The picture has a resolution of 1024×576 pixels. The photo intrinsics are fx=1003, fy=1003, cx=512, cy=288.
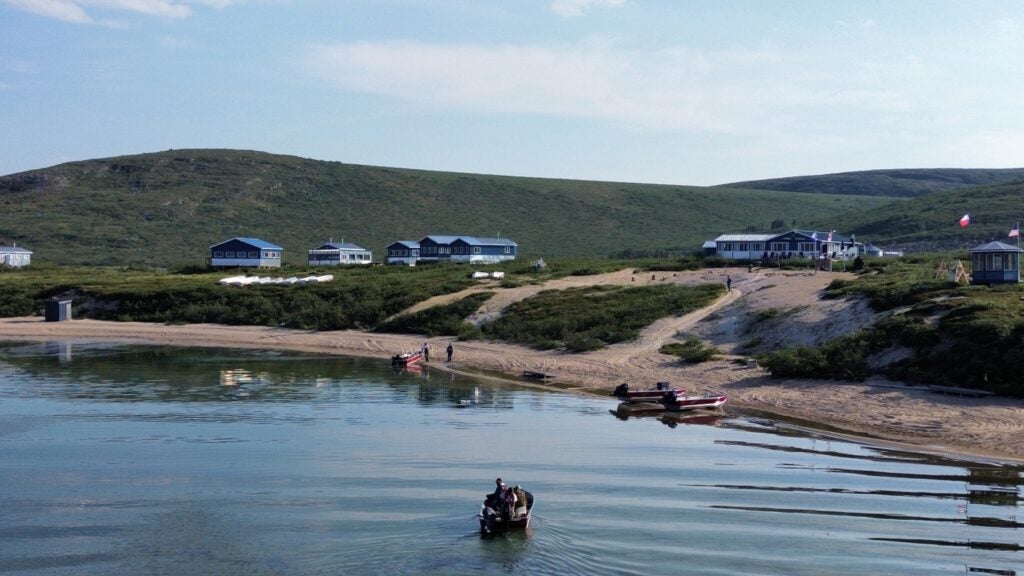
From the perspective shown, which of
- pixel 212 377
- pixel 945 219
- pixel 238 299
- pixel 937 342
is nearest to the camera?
pixel 937 342

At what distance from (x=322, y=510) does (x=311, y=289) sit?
6085 cm

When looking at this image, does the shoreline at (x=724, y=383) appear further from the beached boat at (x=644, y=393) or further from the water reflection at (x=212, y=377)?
the water reflection at (x=212, y=377)

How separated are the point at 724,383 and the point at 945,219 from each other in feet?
368

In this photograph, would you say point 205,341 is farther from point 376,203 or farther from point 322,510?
point 376,203

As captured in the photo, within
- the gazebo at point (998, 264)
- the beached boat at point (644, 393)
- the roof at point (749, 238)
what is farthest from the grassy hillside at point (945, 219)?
the beached boat at point (644, 393)

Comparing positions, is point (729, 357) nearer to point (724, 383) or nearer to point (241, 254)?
point (724, 383)

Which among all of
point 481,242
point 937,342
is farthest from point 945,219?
point 937,342

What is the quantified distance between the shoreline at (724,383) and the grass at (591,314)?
4.94 ft

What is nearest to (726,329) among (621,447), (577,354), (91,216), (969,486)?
(577,354)

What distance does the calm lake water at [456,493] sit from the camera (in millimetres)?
22188

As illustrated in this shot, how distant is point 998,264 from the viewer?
52062mm

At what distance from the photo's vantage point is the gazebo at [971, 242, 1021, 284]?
51.9 meters

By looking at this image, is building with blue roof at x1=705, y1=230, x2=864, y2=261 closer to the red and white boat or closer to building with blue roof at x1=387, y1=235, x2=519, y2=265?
building with blue roof at x1=387, y1=235, x2=519, y2=265

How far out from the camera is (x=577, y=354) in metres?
57.5
